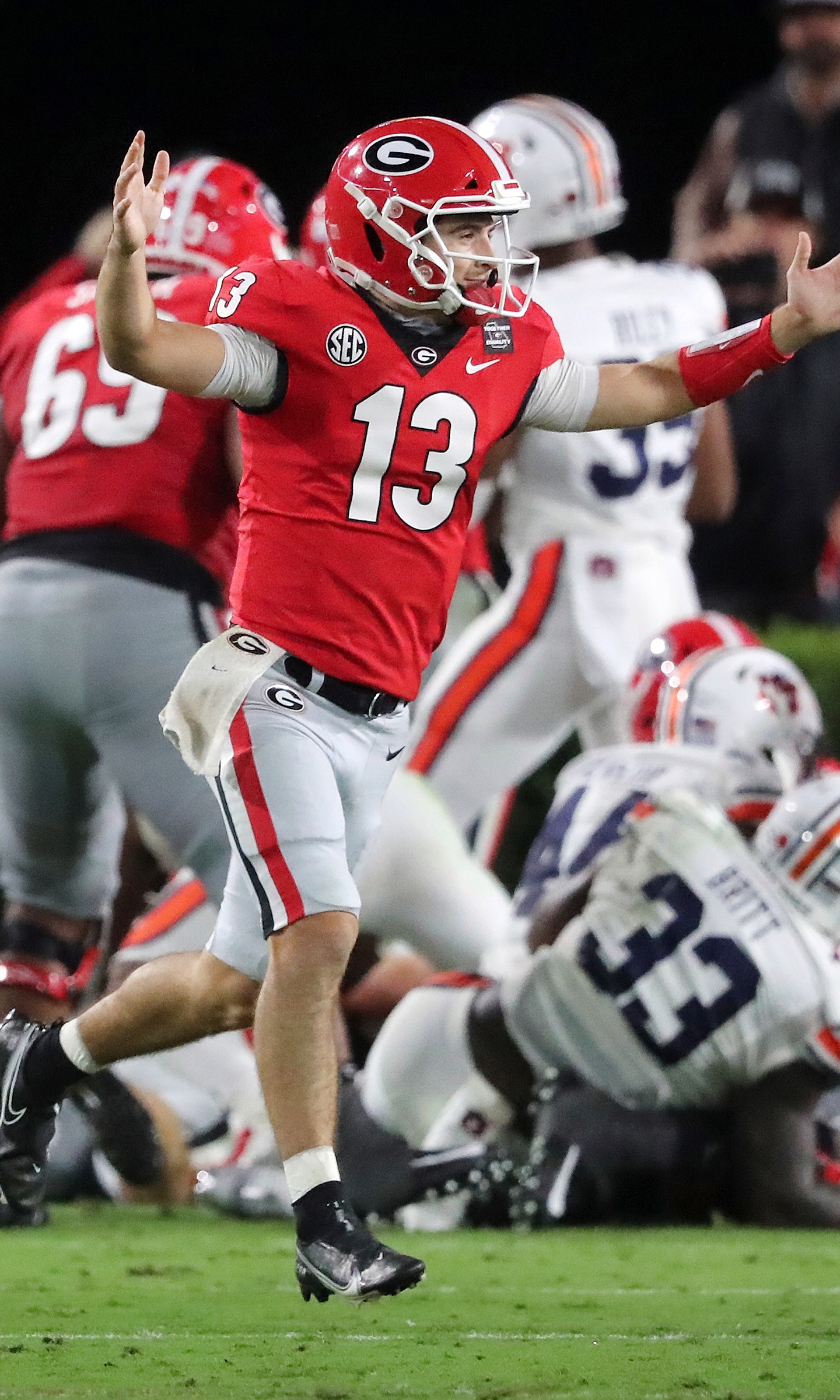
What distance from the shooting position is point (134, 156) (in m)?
3.21

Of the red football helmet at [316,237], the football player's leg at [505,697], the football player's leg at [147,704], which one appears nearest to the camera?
the football player's leg at [147,704]

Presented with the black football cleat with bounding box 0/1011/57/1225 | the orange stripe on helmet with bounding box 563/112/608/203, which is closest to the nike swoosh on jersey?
the black football cleat with bounding box 0/1011/57/1225

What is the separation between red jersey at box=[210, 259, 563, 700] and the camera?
136 inches

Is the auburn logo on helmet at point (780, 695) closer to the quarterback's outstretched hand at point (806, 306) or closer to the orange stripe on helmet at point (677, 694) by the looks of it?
the orange stripe on helmet at point (677, 694)

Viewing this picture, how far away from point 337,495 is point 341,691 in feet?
0.95

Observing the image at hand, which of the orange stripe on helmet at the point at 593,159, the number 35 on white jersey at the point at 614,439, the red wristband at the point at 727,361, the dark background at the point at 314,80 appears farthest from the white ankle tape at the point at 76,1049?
the dark background at the point at 314,80

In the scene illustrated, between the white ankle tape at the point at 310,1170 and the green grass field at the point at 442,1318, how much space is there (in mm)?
209

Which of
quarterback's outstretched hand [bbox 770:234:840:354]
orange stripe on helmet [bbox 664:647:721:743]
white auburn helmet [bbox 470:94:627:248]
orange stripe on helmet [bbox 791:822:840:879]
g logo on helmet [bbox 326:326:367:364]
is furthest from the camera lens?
white auburn helmet [bbox 470:94:627:248]

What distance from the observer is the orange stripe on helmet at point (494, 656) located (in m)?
5.75

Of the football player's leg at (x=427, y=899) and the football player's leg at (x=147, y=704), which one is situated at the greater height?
the football player's leg at (x=147, y=704)

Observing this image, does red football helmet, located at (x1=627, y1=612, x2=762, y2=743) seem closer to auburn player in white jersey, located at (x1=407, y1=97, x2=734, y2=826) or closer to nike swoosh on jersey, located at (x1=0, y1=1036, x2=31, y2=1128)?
auburn player in white jersey, located at (x1=407, y1=97, x2=734, y2=826)

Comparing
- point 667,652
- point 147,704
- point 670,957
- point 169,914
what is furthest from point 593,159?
point 670,957

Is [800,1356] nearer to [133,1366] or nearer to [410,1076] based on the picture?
[133,1366]

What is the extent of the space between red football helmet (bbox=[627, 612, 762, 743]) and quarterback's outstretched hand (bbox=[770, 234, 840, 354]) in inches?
57.8
